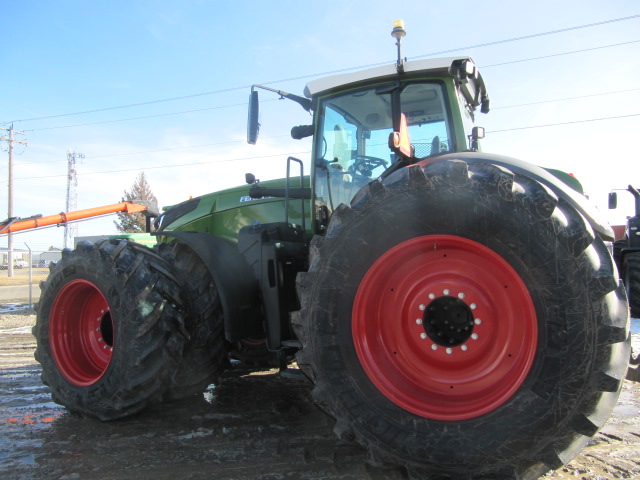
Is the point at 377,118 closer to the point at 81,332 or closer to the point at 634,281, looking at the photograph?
the point at 81,332

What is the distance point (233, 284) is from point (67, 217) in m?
14.2

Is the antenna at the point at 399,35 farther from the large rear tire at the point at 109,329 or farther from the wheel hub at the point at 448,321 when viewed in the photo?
the large rear tire at the point at 109,329

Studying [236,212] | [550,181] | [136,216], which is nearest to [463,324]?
[550,181]

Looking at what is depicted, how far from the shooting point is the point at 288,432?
3.37 m

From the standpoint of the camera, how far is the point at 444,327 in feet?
8.20

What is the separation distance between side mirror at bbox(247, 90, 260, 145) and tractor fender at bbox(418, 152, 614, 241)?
166 cm

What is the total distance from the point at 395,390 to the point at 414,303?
45 centimetres

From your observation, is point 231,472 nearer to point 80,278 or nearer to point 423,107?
point 80,278

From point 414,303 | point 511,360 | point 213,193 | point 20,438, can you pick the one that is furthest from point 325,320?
point 213,193

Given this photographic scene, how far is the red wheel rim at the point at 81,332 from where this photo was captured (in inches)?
149

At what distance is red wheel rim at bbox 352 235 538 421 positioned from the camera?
230 centimetres

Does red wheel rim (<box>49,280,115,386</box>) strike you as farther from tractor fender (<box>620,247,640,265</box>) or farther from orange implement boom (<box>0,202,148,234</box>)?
orange implement boom (<box>0,202,148,234</box>)

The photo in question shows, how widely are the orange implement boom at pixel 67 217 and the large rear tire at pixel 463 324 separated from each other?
45.2 feet

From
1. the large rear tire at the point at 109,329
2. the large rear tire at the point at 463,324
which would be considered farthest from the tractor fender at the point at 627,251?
the large rear tire at the point at 109,329
